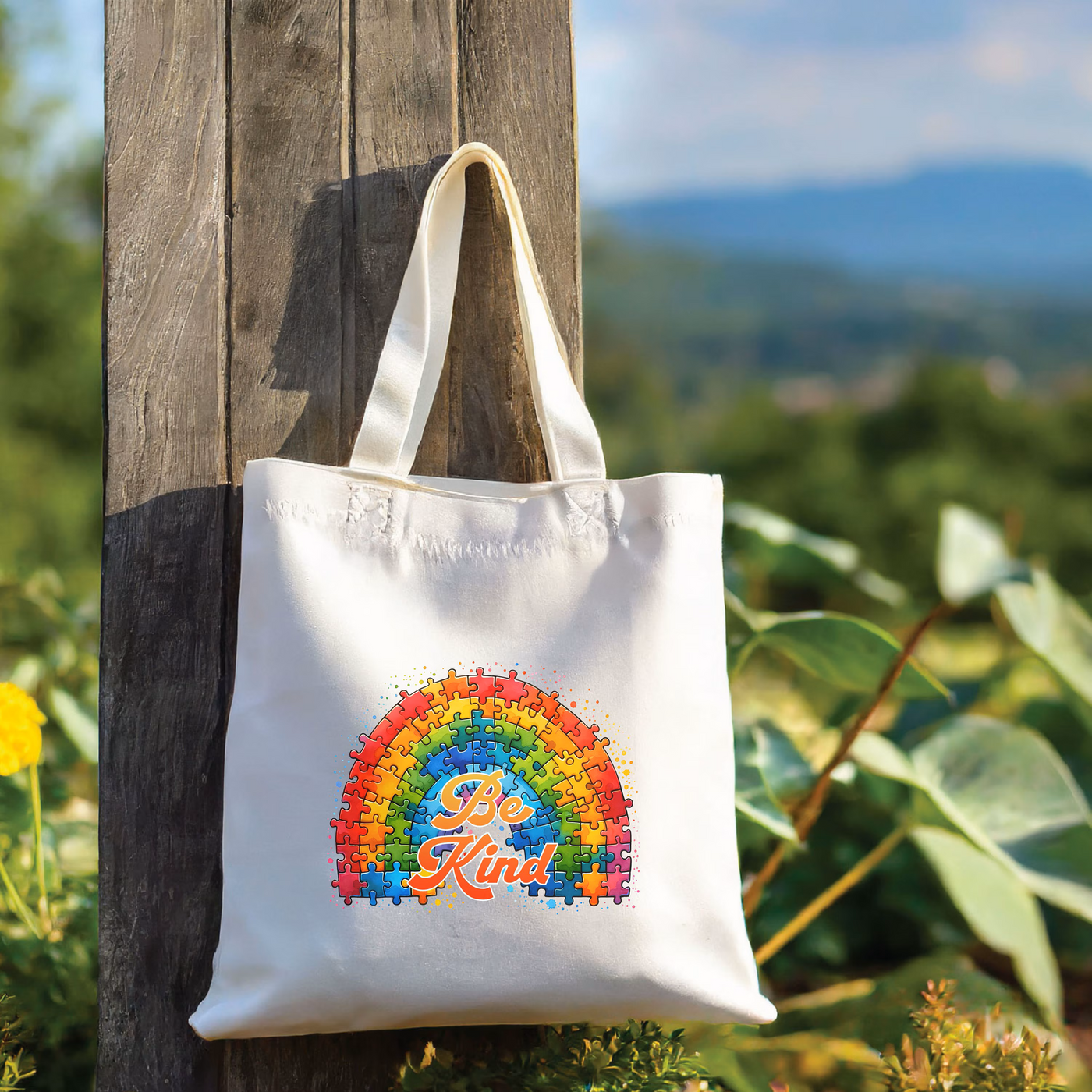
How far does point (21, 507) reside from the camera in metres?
3.63

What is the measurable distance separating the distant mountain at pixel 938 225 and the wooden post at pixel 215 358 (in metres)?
4.56

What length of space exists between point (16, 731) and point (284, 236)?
1.82 ft

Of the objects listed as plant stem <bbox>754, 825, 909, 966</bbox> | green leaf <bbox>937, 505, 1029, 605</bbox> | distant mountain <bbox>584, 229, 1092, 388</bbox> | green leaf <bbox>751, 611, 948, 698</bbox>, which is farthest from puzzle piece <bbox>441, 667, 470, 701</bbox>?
distant mountain <bbox>584, 229, 1092, 388</bbox>

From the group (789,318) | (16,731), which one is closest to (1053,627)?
(16,731)

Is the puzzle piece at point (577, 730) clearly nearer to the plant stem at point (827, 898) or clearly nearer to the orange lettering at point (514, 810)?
the orange lettering at point (514, 810)

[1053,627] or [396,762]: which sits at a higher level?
[1053,627]

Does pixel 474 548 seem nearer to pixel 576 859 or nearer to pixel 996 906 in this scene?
pixel 576 859

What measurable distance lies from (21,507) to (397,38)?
327cm

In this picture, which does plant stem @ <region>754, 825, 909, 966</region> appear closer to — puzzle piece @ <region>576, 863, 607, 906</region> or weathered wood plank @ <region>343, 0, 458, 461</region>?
puzzle piece @ <region>576, 863, 607, 906</region>

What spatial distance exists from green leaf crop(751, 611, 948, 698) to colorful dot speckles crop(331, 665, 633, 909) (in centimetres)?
40

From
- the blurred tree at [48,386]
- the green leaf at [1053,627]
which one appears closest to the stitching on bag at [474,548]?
the green leaf at [1053,627]

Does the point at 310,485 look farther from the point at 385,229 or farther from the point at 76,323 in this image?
the point at 76,323

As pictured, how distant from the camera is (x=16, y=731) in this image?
3.00 ft

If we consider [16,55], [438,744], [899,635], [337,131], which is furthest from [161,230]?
[16,55]
